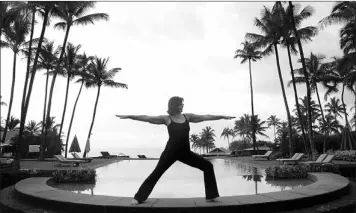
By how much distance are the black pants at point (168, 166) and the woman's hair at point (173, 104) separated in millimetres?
722

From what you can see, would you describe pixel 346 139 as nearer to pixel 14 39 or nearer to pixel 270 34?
pixel 270 34

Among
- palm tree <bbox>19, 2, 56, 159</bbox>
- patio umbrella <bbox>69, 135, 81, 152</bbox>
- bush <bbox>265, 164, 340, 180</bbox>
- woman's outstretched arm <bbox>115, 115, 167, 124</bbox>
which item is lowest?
bush <bbox>265, 164, 340, 180</bbox>

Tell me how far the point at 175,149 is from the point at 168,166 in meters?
0.36

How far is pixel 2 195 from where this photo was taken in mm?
7492

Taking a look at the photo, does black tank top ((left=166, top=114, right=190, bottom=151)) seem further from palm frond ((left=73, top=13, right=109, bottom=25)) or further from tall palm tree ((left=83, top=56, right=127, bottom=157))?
tall palm tree ((left=83, top=56, right=127, bottom=157))

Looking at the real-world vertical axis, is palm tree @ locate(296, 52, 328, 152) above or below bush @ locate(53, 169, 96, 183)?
above

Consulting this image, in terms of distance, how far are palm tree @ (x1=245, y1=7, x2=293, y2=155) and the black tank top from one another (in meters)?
21.3

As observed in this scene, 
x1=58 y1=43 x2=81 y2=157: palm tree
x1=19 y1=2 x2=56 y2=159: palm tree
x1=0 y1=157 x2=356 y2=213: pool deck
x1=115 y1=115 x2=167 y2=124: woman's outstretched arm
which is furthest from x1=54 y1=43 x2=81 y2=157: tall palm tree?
x1=115 y1=115 x2=167 y2=124: woman's outstretched arm

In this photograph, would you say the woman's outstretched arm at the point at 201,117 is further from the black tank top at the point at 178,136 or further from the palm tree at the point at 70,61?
the palm tree at the point at 70,61

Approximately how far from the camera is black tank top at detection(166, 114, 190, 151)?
17.6ft

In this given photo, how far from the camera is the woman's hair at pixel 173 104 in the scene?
5.60 metres

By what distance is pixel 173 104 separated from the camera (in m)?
5.61

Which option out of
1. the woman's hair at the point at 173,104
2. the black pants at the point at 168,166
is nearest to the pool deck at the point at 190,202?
the black pants at the point at 168,166

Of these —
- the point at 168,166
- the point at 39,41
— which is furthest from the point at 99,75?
the point at 168,166
